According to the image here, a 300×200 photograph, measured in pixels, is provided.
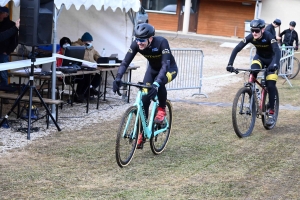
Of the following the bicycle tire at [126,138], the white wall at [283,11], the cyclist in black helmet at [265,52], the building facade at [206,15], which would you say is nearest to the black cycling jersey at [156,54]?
the bicycle tire at [126,138]

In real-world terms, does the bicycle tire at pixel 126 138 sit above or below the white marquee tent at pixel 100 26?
below

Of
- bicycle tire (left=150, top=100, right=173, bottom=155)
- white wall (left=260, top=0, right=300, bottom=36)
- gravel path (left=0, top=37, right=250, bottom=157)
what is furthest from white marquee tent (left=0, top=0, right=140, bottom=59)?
white wall (left=260, top=0, right=300, bottom=36)

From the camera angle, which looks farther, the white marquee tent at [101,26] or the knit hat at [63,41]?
the white marquee tent at [101,26]

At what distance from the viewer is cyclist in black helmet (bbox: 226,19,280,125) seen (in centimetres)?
933

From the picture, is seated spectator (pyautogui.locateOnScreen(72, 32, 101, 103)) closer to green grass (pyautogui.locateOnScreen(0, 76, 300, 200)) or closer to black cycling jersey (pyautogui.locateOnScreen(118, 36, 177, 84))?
green grass (pyautogui.locateOnScreen(0, 76, 300, 200))

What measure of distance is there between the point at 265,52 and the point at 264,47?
150 millimetres

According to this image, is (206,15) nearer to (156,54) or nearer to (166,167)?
(156,54)

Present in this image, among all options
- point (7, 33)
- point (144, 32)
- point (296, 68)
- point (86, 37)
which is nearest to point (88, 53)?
point (86, 37)

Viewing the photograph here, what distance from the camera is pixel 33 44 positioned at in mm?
8867

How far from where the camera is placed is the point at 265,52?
979 centimetres

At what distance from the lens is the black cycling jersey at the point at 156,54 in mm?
7520

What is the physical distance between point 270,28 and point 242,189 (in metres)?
10.9

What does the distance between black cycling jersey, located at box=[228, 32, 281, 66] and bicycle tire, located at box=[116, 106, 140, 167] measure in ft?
9.00

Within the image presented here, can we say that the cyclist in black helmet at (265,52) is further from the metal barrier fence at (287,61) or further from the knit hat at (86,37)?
the metal barrier fence at (287,61)
